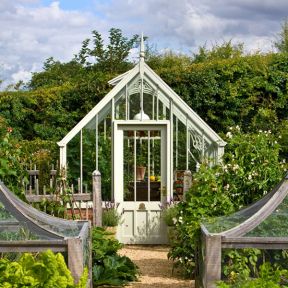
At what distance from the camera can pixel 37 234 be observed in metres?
5.53

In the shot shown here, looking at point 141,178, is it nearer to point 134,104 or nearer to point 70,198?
point 134,104

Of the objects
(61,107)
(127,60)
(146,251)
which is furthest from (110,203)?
(127,60)

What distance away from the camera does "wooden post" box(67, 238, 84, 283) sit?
5.34 m

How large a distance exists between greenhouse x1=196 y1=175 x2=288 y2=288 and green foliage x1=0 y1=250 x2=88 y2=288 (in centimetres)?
Answer: 106

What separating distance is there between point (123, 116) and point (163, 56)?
998cm

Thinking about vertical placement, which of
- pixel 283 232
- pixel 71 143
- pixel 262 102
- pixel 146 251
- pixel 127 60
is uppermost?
pixel 127 60

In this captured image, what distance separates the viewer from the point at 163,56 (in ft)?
69.1

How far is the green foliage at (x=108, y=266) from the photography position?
762cm

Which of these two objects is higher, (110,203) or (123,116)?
(123,116)

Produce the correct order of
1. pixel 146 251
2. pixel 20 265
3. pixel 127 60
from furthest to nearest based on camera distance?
1. pixel 127 60
2. pixel 146 251
3. pixel 20 265

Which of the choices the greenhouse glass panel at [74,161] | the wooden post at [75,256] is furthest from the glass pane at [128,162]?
the wooden post at [75,256]

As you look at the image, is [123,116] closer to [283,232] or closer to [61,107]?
[61,107]

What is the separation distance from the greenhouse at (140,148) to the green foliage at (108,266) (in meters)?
2.54

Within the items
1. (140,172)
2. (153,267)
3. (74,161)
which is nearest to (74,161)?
(74,161)
